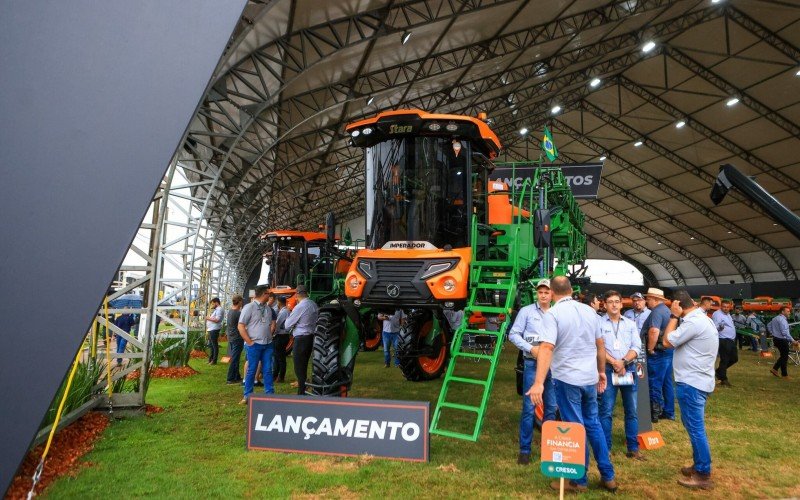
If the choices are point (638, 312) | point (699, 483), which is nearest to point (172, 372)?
point (638, 312)

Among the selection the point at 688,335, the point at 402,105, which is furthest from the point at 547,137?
the point at 402,105

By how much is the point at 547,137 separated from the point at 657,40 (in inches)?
438

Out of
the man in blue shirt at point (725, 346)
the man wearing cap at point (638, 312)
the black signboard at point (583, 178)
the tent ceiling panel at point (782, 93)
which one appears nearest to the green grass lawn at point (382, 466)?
the man wearing cap at point (638, 312)

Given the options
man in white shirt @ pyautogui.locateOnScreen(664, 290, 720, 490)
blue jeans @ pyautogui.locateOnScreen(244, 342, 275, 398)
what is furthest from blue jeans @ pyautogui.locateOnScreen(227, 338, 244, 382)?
man in white shirt @ pyautogui.locateOnScreen(664, 290, 720, 490)

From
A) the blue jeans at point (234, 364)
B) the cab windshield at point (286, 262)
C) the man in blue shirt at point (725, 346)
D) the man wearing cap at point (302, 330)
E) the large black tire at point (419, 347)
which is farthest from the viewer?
the cab windshield at point (286, 262)

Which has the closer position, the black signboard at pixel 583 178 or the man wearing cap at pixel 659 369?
the man wearing cap at pixel 659 369

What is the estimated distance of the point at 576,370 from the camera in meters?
3.89

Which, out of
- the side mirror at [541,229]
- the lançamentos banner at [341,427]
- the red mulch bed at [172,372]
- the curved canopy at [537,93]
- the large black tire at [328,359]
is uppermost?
the curved canopy at [537,93]

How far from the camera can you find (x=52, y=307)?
1.30m

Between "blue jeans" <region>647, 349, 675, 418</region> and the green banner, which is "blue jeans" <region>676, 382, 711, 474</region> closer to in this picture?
the green banner

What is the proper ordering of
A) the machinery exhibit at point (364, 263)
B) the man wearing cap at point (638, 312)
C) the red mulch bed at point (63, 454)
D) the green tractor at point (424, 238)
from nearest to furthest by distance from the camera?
1. the machinery exhibit at point (364, 263)
2. the red mulch bed at point (63, 454)
3. the green tractor at point (424, 238)
4. the man wearing cap at point (638, 312)

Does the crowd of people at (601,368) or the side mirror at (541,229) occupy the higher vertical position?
the side mirror at (541,229)

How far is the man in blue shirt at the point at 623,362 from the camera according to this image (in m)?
4.91

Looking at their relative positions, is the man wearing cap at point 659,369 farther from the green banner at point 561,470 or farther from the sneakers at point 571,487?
the green banner at point 561,470
